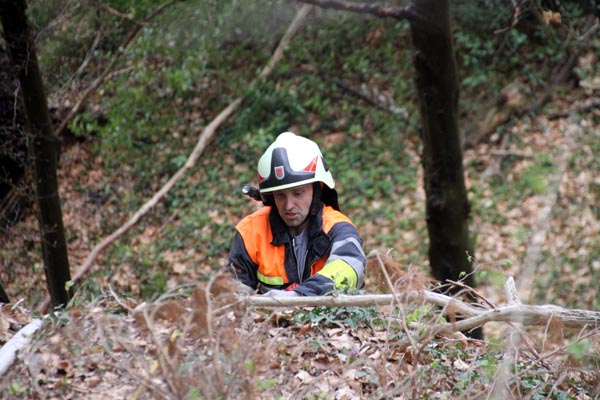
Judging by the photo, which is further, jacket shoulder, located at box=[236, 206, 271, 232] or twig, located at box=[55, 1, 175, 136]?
twig, located at box=[55, 1, 175, 136]

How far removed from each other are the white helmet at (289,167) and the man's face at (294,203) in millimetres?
79

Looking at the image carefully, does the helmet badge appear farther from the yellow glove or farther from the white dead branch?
the white dead branch

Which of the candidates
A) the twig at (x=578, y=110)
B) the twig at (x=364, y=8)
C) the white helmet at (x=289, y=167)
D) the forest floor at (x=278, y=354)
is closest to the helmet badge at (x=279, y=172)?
the white helmet at (x=289, y=167)

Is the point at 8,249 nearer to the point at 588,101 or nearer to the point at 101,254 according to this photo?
the point at 101,254

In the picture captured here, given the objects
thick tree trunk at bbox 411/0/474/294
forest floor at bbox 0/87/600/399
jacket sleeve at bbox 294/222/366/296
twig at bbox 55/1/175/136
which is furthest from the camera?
twig at bbox 55/1/175/136

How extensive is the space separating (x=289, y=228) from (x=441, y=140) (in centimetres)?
197

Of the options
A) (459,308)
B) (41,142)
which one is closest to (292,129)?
(41,142)

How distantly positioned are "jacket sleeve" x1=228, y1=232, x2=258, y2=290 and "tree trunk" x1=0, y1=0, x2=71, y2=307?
69.3 inches

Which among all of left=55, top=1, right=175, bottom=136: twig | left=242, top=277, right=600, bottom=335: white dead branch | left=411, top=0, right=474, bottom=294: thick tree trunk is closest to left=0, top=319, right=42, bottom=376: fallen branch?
left=242, top=277, right=600, bottom=335: white dead branch

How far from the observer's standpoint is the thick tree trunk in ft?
19.2

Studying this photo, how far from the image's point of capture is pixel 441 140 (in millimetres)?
6137

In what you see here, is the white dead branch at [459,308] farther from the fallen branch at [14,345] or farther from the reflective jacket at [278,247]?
the fallen branch at [14,345]

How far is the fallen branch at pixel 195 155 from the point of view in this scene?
982 cm

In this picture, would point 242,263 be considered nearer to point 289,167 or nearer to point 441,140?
point 289,167
